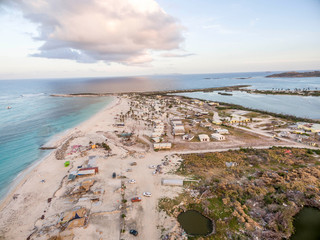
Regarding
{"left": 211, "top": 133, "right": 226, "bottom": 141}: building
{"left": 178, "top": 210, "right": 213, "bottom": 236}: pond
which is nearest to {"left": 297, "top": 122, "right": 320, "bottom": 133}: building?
{"left": 211, "top": 133, "right": 226, "bottom": 141}: building

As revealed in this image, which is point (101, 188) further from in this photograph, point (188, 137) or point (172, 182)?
point (188, 137)

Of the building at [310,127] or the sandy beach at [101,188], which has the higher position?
the building at [310,127]

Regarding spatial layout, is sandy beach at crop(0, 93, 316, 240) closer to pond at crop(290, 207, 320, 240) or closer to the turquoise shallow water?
the turquoise shallow water

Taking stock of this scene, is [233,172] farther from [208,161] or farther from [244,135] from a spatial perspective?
[244,135]

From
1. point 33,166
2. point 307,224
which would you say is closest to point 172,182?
point 307,224

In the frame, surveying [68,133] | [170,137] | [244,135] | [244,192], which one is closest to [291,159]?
[244,135]

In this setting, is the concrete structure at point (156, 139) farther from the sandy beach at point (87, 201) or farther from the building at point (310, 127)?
the building at point (310, 127)

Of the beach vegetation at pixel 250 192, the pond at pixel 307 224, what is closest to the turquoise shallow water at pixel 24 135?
the beach vegetation at pixel 250 192
